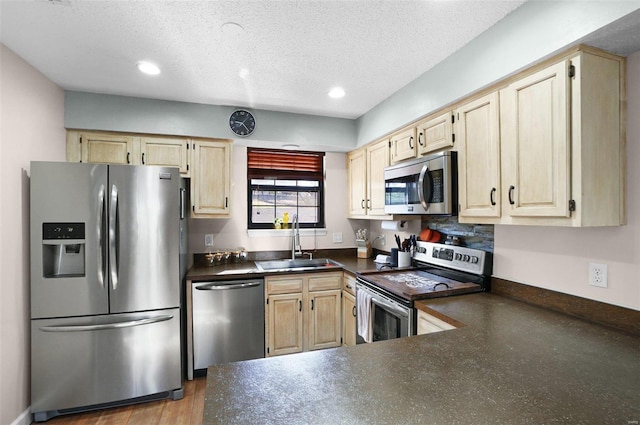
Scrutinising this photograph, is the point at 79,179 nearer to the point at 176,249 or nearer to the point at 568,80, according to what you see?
the point at 176,249

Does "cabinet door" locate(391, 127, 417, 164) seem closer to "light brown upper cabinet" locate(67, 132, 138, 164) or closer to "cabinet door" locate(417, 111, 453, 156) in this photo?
"cabinet door" locate(417, 111, 453, 156)

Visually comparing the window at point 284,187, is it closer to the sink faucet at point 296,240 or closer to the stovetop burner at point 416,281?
the sink faucet at point 296,240

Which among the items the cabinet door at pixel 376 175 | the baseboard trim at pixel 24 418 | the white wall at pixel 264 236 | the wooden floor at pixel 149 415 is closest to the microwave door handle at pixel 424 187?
the cabinet door at pixel 376 175

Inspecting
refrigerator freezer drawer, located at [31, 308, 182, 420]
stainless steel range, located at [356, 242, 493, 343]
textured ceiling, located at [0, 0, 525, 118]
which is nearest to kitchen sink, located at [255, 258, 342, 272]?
stainless steel range, located at [356, 242, 493, 343]

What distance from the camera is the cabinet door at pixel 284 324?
2.91 meters

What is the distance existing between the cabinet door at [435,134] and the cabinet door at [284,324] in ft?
5.81

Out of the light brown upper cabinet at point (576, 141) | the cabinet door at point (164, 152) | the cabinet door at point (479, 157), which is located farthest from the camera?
the cabinet door at point (164, 152)

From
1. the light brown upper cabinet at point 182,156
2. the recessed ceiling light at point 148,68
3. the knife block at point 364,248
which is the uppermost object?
the recessed ceiling light at point 148,68

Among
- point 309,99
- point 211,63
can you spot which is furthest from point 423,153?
point 211,63

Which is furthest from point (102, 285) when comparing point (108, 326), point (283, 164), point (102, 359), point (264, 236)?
point (283, 164)

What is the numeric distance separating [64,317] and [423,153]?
2.92 meters

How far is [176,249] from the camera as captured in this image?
8.09 ft

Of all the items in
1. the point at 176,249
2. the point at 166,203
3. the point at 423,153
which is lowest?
the point at 176,249

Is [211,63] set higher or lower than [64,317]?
higher
